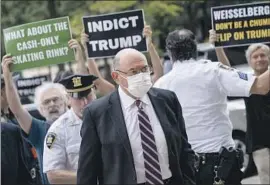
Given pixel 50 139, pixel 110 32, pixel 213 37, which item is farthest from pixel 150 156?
pixel 110 32

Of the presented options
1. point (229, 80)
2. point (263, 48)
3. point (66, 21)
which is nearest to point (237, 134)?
point (263, 48)

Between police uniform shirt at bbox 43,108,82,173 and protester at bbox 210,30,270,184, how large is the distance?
2.10 m

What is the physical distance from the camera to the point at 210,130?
5309mm

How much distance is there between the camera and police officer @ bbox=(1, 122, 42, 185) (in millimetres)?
5027

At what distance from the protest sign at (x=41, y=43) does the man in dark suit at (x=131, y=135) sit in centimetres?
243

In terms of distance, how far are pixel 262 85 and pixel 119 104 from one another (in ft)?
4.20

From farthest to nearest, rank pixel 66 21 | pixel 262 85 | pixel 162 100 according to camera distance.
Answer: pixel 66 21 → pixel 262 85 → pixel 162 100

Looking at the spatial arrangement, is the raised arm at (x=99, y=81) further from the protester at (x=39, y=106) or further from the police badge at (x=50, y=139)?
the police badge at (x=50, y=139)

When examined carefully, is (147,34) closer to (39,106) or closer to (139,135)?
(39,106)

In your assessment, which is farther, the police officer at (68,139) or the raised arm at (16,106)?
the raised arm at (16,106)

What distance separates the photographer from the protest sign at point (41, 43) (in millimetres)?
6578

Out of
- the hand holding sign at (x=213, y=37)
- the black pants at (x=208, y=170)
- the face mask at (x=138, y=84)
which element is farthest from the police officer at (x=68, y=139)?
the hand holding sign at (x=213, y=37)

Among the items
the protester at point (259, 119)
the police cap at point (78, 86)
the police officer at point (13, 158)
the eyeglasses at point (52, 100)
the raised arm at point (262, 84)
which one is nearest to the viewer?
the raised arm at point (262, 84)

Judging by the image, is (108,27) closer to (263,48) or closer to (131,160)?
(263,48)
